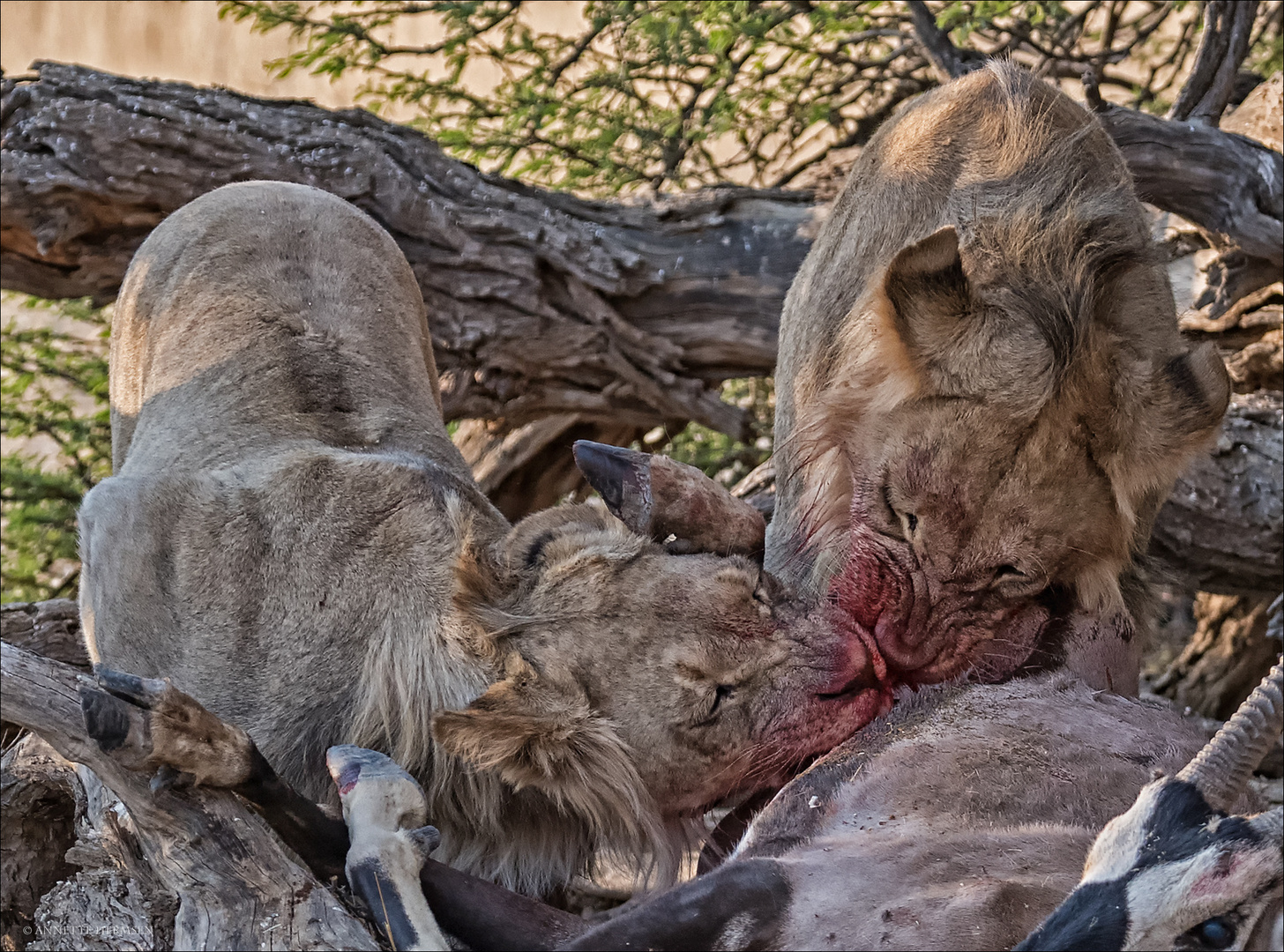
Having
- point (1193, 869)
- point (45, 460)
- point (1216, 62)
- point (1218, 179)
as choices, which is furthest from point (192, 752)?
point (45, 460)

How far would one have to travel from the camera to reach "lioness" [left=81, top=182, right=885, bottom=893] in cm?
278

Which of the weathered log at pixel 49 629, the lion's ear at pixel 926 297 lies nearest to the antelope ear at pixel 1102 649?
the lion's ear at pixel 926 297

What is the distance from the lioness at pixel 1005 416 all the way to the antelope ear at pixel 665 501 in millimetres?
313

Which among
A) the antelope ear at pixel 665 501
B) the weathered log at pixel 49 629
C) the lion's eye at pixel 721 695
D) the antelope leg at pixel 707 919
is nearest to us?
the antelope leg at pixel 707 919

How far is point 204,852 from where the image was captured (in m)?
2.41

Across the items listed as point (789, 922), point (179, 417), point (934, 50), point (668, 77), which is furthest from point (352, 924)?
point (668, 77)

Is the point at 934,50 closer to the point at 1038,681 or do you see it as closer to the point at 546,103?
the point at 546,103

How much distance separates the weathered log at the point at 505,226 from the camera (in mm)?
5301

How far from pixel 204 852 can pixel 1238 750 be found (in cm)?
189

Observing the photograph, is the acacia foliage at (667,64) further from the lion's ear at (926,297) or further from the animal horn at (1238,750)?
the animal horn at (1238,750)

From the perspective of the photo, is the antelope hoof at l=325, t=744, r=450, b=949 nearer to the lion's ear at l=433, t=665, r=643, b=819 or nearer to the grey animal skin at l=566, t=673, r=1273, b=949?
the lion's ear at l=433, t=665, r=643, b=819

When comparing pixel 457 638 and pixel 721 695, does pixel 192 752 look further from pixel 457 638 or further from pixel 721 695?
pixel 721 695

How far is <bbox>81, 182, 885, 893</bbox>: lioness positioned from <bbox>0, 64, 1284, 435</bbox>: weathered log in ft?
7.49

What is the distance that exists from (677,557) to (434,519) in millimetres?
650
